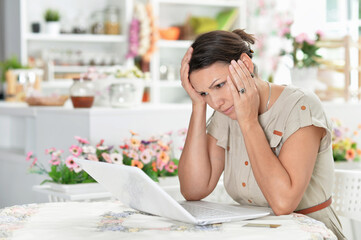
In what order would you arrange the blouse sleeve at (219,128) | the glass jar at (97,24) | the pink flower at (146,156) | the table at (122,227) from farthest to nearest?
1. the glass jar at (97,24)
2. the pink flower at (146,156)
3. the blouse sleeve at (219,128)
4. the table at (122,227)

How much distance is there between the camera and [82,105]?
3.16 metres

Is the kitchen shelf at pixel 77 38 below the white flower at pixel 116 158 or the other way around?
the other way around

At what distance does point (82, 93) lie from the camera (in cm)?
318

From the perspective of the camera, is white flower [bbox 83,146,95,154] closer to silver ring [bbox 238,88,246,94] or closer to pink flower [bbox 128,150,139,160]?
pink flower [bbox 128,150,139,160]

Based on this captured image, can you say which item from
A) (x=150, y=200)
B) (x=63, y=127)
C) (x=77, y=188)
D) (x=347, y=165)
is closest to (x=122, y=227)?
(x=150, y=200)

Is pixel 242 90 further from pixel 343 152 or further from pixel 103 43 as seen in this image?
pixel 103 43

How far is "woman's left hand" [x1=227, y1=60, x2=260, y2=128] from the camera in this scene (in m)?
1.76

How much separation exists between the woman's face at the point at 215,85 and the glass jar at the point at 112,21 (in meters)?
4.51

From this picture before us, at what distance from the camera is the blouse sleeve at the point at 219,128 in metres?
2.00

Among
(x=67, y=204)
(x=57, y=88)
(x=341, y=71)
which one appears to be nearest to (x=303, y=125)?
(x=67, y=204)

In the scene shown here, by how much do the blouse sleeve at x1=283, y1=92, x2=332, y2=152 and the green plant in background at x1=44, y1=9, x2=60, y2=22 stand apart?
176 inches

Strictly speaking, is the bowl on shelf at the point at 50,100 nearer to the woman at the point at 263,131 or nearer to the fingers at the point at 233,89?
the woman at the point at 263,131

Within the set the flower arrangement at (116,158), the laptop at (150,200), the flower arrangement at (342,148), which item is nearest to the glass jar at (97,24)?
the flower arrangement at (342,148)

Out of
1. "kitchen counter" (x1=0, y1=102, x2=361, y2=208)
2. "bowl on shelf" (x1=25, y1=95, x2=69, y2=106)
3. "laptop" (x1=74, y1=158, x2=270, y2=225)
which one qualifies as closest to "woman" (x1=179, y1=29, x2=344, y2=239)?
"laptop" (x1=74, y1=158, x2=270, y2=225)
